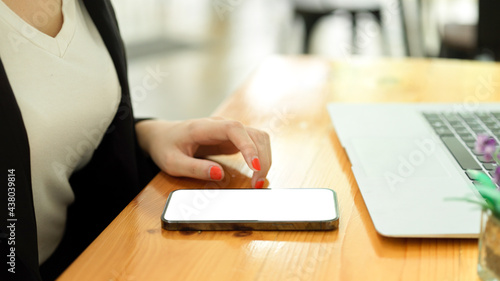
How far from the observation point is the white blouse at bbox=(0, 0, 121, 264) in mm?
572

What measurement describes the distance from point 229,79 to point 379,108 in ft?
7.26

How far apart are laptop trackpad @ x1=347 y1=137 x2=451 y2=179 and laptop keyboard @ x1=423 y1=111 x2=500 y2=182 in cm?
2

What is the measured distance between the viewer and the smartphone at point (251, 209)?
45cm

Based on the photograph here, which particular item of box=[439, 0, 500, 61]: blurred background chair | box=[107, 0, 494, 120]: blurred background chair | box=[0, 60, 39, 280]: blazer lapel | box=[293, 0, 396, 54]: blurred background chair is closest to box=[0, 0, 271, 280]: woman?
box=[0, 60, 39, 280]: blazer lapel

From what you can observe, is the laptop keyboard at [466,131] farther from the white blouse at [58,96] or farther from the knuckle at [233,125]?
the white blouse at [58,96]

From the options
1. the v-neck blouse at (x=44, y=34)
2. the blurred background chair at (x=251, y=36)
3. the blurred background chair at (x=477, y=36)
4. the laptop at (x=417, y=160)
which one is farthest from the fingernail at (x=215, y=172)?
the blurred background chair at (x=477, y=36)

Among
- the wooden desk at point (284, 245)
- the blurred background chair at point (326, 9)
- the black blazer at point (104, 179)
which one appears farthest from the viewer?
the blurred background chair at point (326, 9)

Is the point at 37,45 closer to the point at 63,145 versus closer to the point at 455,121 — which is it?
the point at 63,145

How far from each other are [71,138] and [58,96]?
6 centimetres

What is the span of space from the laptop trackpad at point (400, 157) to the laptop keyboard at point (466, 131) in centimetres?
2

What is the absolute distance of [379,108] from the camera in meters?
0.74

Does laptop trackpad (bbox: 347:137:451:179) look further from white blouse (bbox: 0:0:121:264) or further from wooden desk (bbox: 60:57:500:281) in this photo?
white blouse (bbox: 0:0:121:264)

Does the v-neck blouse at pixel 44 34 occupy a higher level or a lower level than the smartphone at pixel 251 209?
higher

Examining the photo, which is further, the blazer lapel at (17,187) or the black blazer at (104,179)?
the black blazer at (104,179)
